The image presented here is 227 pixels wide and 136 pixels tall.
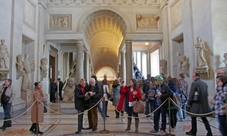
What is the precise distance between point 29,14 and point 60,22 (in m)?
2.77

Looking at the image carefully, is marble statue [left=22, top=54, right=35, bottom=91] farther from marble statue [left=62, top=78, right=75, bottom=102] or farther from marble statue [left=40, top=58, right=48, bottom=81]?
marble statue [left=40, top=58, right=48, bottom=81]

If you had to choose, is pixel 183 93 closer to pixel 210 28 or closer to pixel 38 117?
pixel 210 28

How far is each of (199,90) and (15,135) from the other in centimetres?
499

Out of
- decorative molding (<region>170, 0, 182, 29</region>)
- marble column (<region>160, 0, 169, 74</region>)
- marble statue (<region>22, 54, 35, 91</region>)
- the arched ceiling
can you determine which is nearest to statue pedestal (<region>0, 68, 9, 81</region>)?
marble statue (<region>22, 54, 35, 91</region>)

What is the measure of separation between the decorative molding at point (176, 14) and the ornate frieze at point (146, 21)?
1801 millimetres

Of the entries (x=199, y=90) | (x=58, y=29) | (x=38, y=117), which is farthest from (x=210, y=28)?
(x=58, y=29)

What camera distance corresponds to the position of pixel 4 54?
805 cm

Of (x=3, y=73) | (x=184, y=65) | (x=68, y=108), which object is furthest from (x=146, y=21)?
(x=3, y=73)

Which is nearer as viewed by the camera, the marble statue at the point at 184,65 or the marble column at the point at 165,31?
the marble statue at the point at 184,65

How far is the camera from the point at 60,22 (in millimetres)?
14477

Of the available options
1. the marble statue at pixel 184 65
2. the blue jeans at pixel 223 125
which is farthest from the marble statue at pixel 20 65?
the blue jeans at pixel 223 125

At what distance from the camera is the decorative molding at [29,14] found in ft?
37.6

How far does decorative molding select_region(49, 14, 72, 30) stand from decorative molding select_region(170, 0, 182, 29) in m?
7.15

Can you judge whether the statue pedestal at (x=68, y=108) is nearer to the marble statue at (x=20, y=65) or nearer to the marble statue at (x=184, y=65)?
the marble statue at (x=20, y=65)
